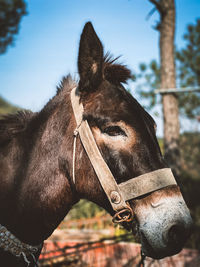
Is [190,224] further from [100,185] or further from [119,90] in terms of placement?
[119,90]

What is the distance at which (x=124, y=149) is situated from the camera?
1562 mm

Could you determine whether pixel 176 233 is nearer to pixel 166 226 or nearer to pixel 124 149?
pixel 166 226

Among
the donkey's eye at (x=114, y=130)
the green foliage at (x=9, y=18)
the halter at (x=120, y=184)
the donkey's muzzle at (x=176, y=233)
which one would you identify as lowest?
the donkey's muzzle at (x=176, y=233)

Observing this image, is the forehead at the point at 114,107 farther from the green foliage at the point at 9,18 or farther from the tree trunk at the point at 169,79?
the green foliage at the point at 9,18

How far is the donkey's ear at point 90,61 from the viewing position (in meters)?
1.73

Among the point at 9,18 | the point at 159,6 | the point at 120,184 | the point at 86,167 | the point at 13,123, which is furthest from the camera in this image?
the point at 9,18

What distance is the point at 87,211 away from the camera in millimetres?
7684

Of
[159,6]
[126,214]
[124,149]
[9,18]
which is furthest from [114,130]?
[9,18]

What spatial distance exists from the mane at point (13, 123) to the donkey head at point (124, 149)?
25.4 inches

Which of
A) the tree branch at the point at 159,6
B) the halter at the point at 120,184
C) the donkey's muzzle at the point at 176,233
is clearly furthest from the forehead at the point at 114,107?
the tree branch at the point at 159,6

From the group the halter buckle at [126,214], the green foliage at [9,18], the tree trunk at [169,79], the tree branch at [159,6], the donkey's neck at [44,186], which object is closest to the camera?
the halter buckle at [126,214]

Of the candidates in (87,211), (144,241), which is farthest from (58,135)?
(87,211)

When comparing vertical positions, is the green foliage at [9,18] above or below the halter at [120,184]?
above

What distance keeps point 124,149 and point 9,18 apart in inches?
551
